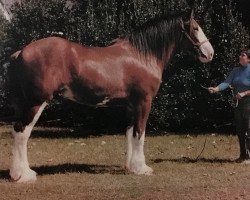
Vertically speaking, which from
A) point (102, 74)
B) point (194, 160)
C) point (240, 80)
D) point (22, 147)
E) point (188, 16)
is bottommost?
point (194, 160)

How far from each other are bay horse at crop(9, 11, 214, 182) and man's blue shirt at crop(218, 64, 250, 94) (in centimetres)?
82

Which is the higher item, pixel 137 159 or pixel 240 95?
pixel 240 95

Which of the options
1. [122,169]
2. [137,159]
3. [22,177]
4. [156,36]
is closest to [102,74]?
[156,36]

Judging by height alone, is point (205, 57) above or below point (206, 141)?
above

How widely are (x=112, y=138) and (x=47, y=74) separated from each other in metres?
5.81

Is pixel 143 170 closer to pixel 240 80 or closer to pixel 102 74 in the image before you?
pixel 102 74

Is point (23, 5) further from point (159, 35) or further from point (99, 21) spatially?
point (159, 35)

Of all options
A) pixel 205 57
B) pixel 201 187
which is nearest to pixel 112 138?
pixel 205 57

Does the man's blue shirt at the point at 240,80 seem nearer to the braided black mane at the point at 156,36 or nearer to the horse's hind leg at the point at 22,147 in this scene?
the braided black mane at the point at 156,36

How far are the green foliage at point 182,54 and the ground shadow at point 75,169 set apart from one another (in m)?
4.52

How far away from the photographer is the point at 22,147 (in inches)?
352

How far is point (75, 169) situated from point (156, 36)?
109 inches

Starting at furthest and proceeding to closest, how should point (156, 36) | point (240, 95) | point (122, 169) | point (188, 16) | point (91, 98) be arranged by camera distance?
point (240, 95), point (122, 169), point (188, 16), point (156, 36), point (91, 98)

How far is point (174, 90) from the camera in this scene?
1487 centimetres
